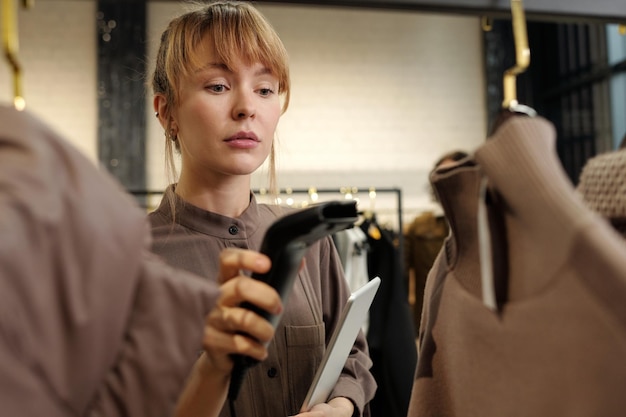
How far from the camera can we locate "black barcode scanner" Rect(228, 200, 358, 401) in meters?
0.51

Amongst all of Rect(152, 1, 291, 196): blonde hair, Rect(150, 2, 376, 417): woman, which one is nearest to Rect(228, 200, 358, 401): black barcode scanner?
Rect(150, 2, 376, 417): woman

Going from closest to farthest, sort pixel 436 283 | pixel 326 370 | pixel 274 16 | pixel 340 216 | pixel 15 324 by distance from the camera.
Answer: pixel 15 324, pixel 340 216, pixel 436 283, pixel 326 370, pixel 274 16

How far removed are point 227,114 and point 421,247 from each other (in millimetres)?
2384

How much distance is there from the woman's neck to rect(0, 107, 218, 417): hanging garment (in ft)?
1.86

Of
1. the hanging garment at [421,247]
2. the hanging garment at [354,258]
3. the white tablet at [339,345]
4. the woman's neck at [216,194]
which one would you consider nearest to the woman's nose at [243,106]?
the woman's neck at [216,194]

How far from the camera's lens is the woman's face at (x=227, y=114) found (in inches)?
34.6

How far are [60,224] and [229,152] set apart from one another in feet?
1.73

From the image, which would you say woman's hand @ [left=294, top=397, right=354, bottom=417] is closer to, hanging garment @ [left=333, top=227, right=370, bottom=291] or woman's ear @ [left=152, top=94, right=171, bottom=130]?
woman's ear @ [left=152, top=94, right=171, bottom=130]

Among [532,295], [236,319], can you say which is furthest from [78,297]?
[532,295]

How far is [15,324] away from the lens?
1.17 feet

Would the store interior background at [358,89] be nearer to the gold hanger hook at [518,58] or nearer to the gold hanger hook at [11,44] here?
the gold hanger hook at [518,58]

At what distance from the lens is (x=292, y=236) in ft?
1.75

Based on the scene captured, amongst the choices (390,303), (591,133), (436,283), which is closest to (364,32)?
(591,133)

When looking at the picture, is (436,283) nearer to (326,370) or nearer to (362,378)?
(326,370)
